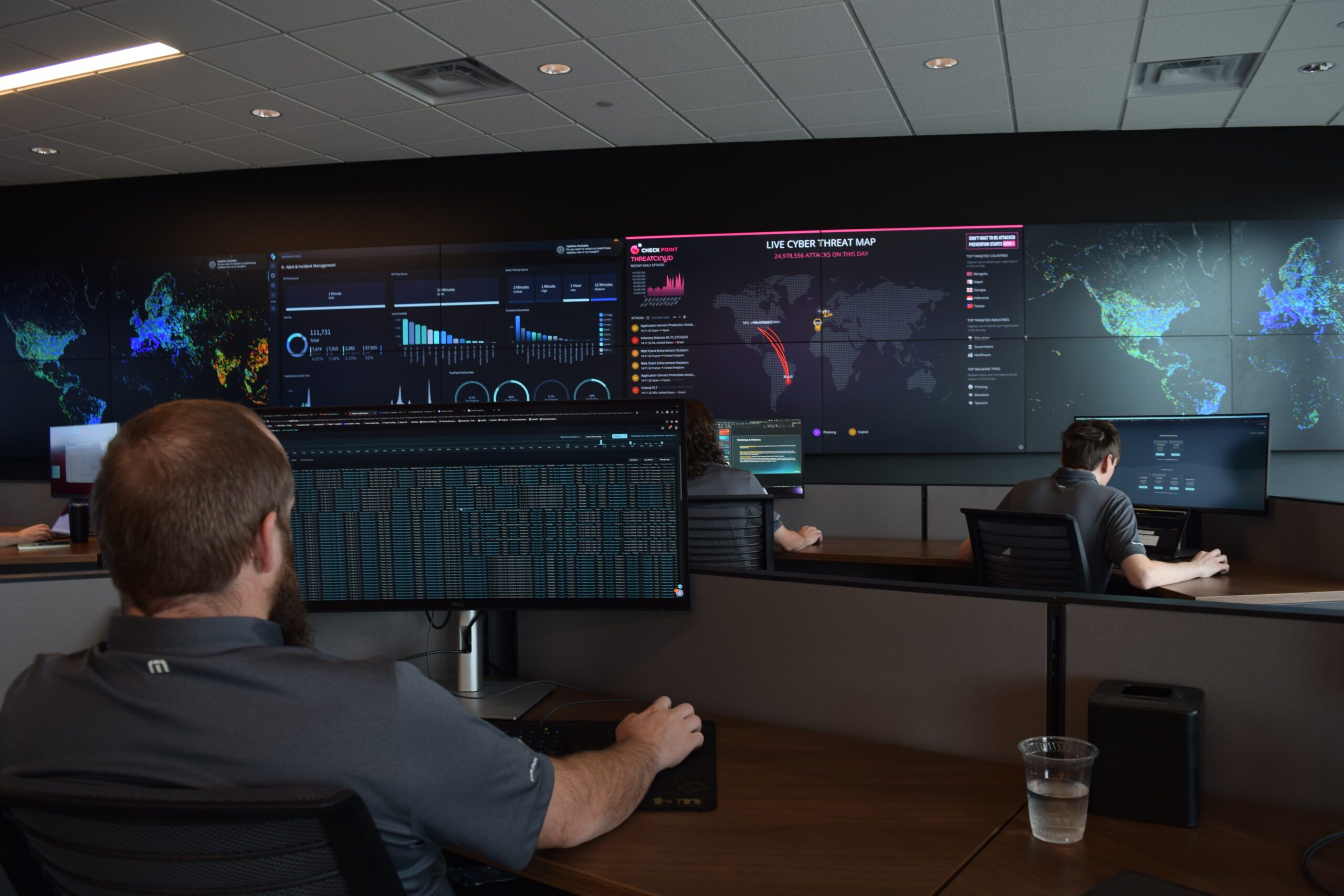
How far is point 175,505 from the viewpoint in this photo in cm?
87

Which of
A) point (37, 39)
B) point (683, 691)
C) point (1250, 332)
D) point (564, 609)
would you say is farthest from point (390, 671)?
point (1250, 332)

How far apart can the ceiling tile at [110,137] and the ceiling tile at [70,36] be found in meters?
0.90

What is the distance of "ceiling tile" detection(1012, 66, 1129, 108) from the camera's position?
4012mm

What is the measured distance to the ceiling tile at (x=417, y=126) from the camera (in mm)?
4547

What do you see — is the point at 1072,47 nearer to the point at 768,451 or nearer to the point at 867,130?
the point at 867,130

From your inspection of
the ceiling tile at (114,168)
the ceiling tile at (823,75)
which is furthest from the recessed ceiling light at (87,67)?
the ceiling tile at (823,75)

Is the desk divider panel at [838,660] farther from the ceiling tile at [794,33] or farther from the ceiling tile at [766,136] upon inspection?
the ceiling tile at [766,136]

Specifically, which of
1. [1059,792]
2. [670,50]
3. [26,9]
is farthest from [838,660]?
[26,9]

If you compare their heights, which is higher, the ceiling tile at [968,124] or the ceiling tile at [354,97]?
the ceiling tile at [354,97]

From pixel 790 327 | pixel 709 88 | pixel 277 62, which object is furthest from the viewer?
pixel 790 327

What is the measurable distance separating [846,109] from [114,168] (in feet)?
14.1

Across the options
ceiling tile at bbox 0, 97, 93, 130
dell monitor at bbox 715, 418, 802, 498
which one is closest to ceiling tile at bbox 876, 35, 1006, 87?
dell monitor at bbox 715, 418, 802, 498

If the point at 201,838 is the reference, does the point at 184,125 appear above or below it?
above

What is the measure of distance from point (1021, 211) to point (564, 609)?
421cm
